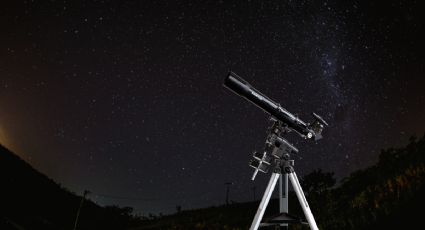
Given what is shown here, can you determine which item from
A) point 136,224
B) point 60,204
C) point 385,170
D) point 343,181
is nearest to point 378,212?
point 385,170

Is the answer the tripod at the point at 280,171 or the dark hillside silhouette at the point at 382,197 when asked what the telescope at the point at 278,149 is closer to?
the tripod at the point at 280,171

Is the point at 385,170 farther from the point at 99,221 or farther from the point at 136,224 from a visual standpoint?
the point at 99,221

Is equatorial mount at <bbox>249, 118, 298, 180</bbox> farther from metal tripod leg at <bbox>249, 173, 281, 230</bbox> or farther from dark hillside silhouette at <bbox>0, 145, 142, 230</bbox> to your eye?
dark hillside silhouette at <bbox>0, 145, 142, 230</bbox>

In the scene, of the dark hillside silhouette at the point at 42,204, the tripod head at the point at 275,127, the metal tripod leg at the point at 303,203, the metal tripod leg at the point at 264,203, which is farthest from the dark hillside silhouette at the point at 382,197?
the dark hillside silhouette at the point at 42,204

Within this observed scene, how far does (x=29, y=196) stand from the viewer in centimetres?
A: 3603

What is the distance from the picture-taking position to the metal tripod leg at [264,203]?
3984mm

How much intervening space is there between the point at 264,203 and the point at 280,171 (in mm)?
483

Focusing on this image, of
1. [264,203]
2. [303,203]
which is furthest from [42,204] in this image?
[303,203]

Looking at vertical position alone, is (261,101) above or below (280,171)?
above

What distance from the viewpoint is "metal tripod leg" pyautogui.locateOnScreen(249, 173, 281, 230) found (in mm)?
3984

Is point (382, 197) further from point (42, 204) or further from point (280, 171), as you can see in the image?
point (42, 204)

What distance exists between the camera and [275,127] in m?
4.64

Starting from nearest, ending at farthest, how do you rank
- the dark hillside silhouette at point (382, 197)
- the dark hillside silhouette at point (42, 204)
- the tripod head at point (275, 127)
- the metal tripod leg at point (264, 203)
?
the metal tripod leg at point (264, 203) < the tripod head at point (275, 127) < the dark hillside silhouette at point (382, 197) < the dark hillside silhouette at point (42, 204)

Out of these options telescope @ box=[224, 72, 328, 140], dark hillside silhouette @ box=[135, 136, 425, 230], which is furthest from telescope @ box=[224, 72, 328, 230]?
dark hillside silhouette @ box=[135, 136, 425, 230]
